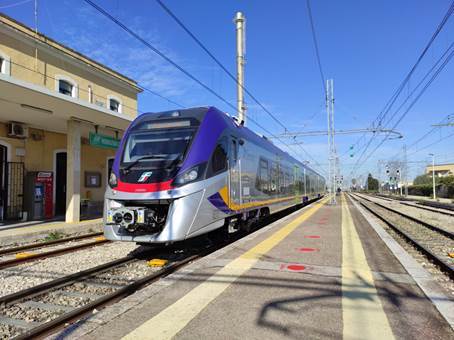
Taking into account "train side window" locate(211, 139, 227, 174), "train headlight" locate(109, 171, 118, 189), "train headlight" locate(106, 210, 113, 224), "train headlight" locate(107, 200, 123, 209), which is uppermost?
"train side window" locate(211, 139, 227, 174)

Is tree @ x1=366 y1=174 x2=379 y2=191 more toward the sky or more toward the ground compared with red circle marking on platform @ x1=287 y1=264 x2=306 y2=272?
more toward the sky

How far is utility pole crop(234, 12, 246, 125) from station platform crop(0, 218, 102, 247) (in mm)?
8528

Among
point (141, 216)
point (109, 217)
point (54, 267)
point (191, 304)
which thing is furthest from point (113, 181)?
point (191, 304)

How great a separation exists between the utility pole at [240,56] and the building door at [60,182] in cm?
842

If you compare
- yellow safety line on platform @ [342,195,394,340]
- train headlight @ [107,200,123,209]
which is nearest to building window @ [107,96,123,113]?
train headlight @ [107,200,123,209]

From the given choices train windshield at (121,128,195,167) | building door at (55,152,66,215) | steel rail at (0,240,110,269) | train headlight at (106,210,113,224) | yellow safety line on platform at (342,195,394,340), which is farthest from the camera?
building door at (55,152,66,215)

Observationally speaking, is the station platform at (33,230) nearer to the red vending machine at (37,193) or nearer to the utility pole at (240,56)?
the red vending machine at (37,193)

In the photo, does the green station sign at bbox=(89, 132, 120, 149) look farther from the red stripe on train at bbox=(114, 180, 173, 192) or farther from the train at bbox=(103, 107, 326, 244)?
the red stripe on train at bbox=(114, 180, 173, 192)

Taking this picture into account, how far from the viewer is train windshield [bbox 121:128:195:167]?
23.4ft

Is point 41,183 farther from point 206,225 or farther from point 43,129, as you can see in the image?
point 206,225

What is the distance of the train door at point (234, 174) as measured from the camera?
825 centimetres

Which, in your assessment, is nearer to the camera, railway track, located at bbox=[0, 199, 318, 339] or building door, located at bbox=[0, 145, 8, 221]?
railway track, located at bbox=[0, 199, 318, 339]

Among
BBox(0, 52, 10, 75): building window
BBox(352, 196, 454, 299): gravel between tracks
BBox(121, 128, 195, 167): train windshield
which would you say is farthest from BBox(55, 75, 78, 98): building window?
BBox(352, 196, 454, 299): gravel between tracks

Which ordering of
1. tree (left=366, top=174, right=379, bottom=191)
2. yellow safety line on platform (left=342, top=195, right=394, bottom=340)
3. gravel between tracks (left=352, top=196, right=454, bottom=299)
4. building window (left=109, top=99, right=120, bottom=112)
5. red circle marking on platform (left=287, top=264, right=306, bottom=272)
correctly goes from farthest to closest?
tree (left=366, top=174, right=379, bottom=191), building window (left=109, top=99, right=120, bottom=112), red circle marking on platform (left=287, top=264, right=306, bottom=272), gravel between tracks (left=352, top=196, right=454, bottom=299), yellow safety line on platform (left=342, top=195, right=394, bottom=340)
